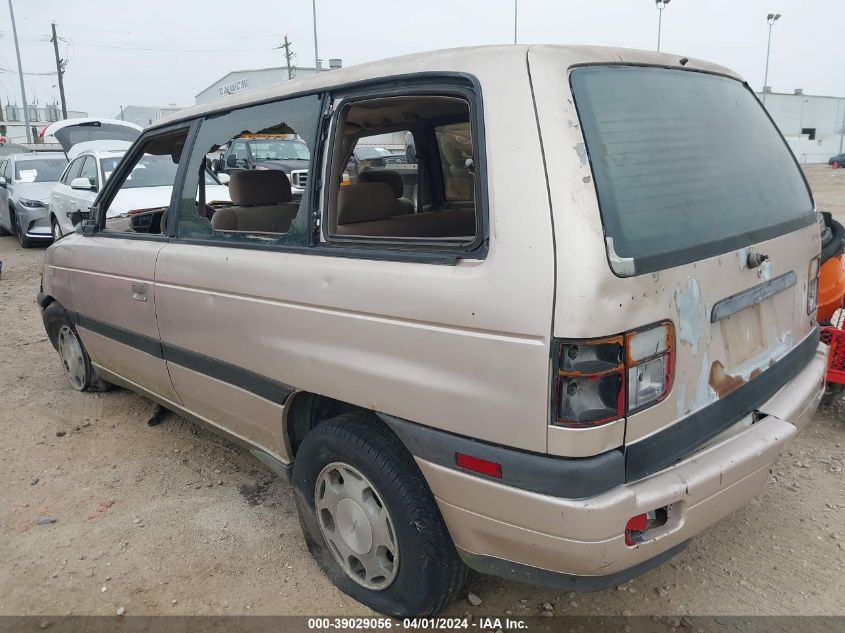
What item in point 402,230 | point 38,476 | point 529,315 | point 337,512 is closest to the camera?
point 529,315

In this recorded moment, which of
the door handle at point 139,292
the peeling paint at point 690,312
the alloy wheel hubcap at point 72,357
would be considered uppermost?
the peeling paint at point 690,312

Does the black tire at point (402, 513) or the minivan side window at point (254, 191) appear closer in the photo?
the black tire at point (402, 513)

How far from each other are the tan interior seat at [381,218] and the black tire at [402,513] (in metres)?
0.77

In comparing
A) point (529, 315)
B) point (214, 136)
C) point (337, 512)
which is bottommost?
point (337, 512)

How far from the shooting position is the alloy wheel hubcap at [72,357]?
4547 mm

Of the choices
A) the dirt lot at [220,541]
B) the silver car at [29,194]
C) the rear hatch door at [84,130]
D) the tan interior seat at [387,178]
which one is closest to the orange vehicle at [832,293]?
the dirt lot at [220,541]

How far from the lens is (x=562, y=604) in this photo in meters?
2.42

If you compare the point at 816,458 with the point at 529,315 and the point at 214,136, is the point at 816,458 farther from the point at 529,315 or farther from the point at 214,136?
the point at 214,136

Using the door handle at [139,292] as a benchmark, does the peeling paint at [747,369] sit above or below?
below

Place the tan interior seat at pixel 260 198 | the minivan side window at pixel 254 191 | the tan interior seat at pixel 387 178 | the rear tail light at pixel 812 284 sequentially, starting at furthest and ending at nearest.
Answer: the tan interior seat at pixel 387 178 < the tan interior seat at pixel 260 198 < the rear tail light at pixel 812 284 < the minivan side window at pixel 254 191

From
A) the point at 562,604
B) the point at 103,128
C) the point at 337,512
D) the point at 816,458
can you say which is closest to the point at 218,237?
the point at 337,512

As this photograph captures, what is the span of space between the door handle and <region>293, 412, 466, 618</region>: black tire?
1.43 metres

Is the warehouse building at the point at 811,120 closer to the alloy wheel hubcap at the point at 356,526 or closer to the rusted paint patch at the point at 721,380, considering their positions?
the rusted paint patch at the point at 721,380

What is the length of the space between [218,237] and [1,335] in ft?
16.6
